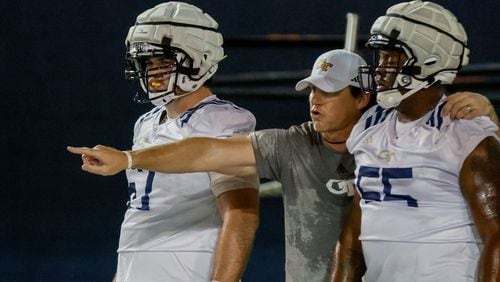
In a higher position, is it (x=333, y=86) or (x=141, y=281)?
(x=333, y=86)

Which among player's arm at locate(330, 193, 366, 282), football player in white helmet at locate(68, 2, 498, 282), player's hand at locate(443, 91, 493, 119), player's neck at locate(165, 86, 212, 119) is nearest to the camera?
player's hand at locate(443, 91, 493, 119)

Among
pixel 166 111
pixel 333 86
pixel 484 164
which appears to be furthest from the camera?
pixel 166 111

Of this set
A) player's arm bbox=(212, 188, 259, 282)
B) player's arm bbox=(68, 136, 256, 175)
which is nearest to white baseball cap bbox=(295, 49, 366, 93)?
player's arm bbox=(68, 136, 256, 175)

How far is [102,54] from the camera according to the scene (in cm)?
482

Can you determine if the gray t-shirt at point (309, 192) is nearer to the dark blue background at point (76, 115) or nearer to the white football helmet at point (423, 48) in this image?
the white football helmet at point (423, 48)

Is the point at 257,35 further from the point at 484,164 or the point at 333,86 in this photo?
the point at 484,164

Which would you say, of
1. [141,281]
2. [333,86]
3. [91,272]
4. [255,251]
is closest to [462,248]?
[333,86]

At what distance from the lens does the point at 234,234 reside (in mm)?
2846

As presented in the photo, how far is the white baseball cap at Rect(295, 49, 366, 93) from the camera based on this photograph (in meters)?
2.86

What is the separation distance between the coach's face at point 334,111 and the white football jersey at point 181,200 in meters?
0.22

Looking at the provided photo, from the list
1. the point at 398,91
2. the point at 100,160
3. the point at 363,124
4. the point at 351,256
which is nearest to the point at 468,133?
the point at 398,91

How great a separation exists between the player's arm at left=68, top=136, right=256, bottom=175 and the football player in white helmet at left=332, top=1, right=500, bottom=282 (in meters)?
0.32

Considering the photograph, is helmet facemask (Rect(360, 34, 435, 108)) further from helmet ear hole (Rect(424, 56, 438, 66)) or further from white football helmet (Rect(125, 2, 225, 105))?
white football helmet (Rect(125, 2, 225, 105))

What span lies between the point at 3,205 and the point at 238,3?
1341 mm
